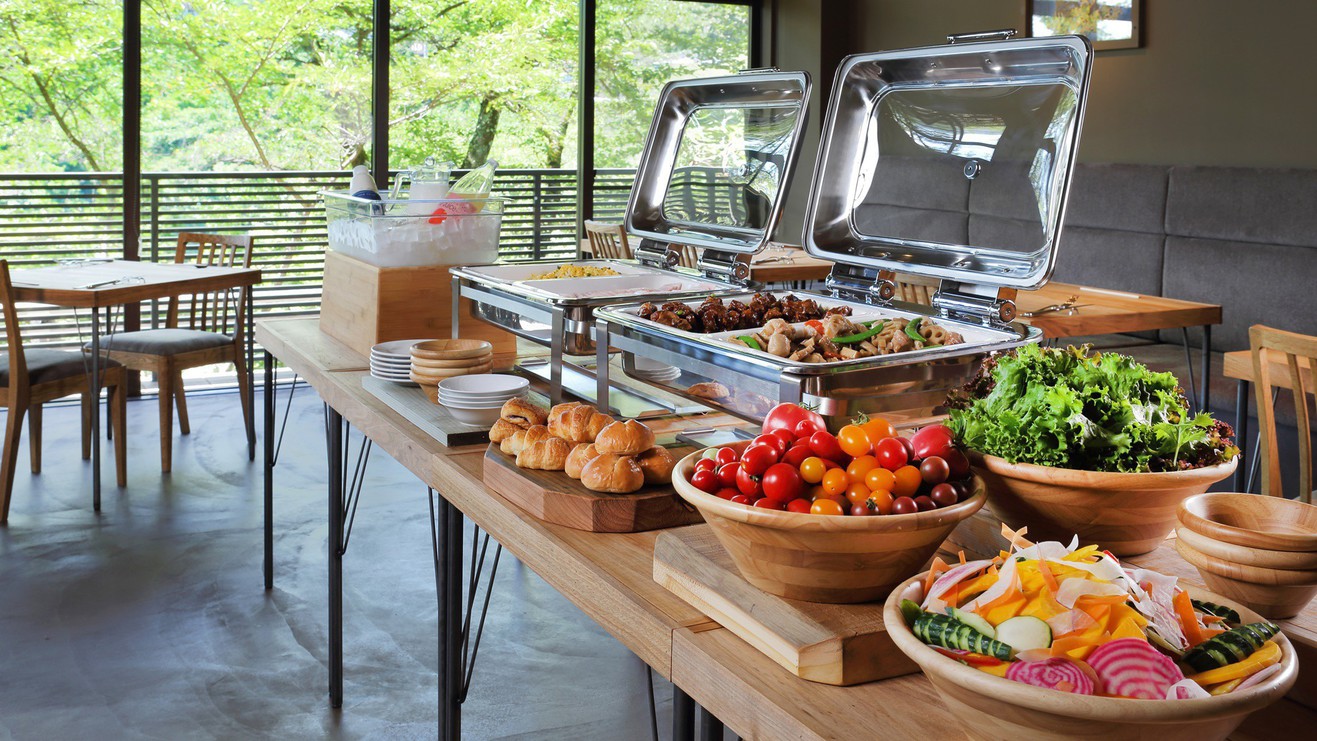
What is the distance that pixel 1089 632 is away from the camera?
2.35 feet

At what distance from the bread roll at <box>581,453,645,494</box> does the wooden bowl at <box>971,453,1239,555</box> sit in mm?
388

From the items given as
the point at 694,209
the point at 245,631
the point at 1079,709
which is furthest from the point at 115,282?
the point at 1079,709

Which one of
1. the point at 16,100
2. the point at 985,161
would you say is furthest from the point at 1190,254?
the point at 16,100

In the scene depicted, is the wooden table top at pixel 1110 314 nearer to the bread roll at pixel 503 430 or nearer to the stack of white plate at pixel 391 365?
the stack of white plate at pixel 391 365

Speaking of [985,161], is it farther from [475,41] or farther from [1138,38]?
[475,41]

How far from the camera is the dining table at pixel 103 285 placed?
345cm

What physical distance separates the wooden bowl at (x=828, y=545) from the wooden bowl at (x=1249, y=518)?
0.17m

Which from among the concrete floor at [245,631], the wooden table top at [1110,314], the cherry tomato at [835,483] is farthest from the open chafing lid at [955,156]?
the wooden table top at [1110,314]

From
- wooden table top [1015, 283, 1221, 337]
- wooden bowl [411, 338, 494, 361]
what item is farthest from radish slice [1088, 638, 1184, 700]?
wooden table top [1015, 283, 1221, 337]

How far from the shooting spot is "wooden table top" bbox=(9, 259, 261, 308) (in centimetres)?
346

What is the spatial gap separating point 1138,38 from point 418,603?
3569 mm

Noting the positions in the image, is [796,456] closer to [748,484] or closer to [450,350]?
[748,484]

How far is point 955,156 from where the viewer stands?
5.46ft

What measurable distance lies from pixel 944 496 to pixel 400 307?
58.5 inches
